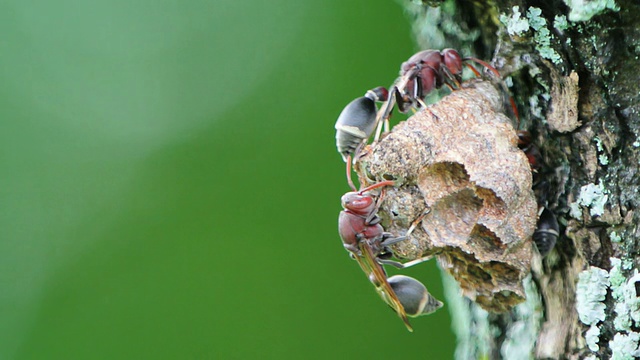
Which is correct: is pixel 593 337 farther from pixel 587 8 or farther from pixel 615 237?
pixel 587 8

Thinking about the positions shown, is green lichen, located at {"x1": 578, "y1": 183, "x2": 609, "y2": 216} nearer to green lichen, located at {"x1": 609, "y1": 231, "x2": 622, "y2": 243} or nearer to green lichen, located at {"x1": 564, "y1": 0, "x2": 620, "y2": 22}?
green lichen, located at {"x1": 609, "y1": 231, "x2": 622, "y2": 243}

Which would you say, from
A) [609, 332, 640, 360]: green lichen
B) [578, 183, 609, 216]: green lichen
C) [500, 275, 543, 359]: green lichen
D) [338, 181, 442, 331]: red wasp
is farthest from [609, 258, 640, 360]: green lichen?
[338, 181, 442, 331]: red wasp

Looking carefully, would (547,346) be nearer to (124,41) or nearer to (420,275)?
(420,275)

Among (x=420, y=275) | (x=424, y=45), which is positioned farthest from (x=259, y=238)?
(x=424, y=45)

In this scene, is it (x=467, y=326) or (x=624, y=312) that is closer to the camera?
(x=624, y=312)

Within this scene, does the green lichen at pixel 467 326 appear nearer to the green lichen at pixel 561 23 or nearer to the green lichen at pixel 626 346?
the green lichen at pixel 626 346

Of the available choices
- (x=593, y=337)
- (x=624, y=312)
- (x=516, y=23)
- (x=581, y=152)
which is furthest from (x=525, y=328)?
(x=516, y=23)
